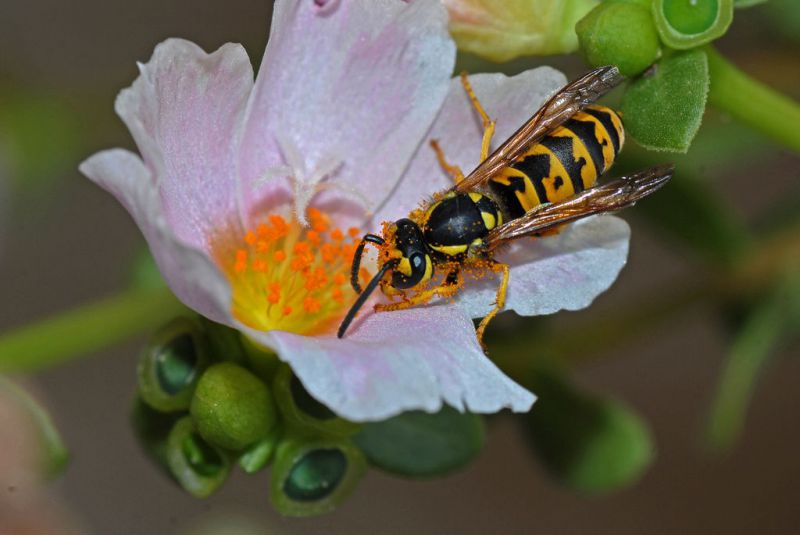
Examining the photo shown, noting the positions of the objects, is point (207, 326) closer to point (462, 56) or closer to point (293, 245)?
point (293, 245)

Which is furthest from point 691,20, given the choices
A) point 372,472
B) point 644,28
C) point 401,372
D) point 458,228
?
point 372,472

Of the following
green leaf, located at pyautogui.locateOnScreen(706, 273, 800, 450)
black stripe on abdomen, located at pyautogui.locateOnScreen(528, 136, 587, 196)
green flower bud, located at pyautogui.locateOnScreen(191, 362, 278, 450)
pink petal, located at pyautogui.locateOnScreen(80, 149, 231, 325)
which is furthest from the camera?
green leaf, located at pyautogui.locateOnScreen(706, 273, 800, 450)

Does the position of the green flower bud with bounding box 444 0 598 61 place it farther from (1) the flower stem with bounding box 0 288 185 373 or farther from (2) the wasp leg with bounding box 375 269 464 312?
(1) the flower stem with bounding box 0 288 185 373

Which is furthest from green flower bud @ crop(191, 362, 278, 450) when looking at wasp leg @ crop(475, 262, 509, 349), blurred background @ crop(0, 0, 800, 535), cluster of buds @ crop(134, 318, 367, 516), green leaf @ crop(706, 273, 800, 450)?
blurred background @ crop(0, 0, 800, 535)

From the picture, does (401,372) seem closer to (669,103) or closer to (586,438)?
(669,103)

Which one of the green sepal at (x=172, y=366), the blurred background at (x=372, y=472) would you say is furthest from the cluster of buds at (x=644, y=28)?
the blurred background at (x=372, y=472)

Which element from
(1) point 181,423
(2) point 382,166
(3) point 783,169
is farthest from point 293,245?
(3) point 783,169


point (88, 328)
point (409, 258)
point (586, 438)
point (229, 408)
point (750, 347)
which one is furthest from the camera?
point (750, 347)
